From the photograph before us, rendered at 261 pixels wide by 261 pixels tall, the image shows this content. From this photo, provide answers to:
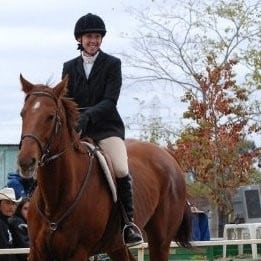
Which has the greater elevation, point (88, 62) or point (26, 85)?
point (88, 62)

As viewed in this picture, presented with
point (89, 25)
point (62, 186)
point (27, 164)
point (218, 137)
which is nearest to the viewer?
point (27, 164)

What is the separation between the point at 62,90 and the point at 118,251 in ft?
7.91

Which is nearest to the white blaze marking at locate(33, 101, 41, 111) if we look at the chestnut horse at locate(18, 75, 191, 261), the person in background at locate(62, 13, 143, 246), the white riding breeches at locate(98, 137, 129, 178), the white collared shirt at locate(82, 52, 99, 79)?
the chestnut horse at locate(18, 75, 191, 261)

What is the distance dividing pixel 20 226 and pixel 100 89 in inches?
96.7

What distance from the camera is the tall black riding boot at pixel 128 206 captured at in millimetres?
8328

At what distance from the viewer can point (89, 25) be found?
8.34 m

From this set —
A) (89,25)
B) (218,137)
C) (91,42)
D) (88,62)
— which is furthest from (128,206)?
(218,137)

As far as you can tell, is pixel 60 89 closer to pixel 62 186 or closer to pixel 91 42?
pixel 62 186

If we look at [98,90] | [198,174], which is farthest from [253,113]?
[98,90]

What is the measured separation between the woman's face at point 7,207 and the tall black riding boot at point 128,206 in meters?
2.32

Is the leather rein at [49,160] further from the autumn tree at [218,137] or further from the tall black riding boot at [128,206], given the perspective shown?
the autumn tree at [218,137]

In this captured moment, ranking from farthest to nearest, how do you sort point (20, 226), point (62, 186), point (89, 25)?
point (20, 226)
point (89, 25)
point (62, 186)

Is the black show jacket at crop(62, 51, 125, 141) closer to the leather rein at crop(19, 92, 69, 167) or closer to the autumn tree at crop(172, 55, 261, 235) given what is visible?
the leather rein at crop(19, 92, 69, 167)

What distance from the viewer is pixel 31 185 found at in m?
8.15
